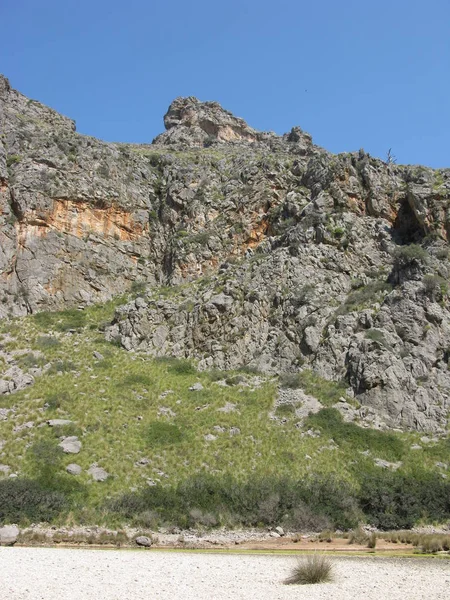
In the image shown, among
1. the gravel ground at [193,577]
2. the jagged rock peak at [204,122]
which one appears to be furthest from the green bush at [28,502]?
the jagged rock peak at [204,122]

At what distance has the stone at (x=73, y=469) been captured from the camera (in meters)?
28.5

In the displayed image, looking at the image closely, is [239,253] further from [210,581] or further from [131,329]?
[210,581]

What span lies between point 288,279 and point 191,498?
23.2 metres

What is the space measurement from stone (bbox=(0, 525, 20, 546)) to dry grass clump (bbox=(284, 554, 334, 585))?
1309cm

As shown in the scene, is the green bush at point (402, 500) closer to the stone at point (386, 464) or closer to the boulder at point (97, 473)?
the stone at point (386, 464)

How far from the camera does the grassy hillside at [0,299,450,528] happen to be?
2714 cm

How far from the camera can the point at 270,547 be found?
24109 mm

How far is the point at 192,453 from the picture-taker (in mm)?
31844

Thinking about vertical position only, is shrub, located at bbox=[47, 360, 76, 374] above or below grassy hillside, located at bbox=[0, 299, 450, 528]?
above

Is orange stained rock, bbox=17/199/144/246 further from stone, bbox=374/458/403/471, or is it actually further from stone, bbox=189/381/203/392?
stone, bbox=374/458/403/471

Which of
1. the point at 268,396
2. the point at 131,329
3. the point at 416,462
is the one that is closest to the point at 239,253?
the point at 131,329

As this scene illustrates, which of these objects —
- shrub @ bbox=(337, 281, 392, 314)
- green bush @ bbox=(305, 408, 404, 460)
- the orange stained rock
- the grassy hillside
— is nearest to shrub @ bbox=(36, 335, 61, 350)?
the grassy hillside

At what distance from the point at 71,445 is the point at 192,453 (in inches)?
287

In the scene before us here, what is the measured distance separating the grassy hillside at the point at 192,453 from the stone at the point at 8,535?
87.8 inches
